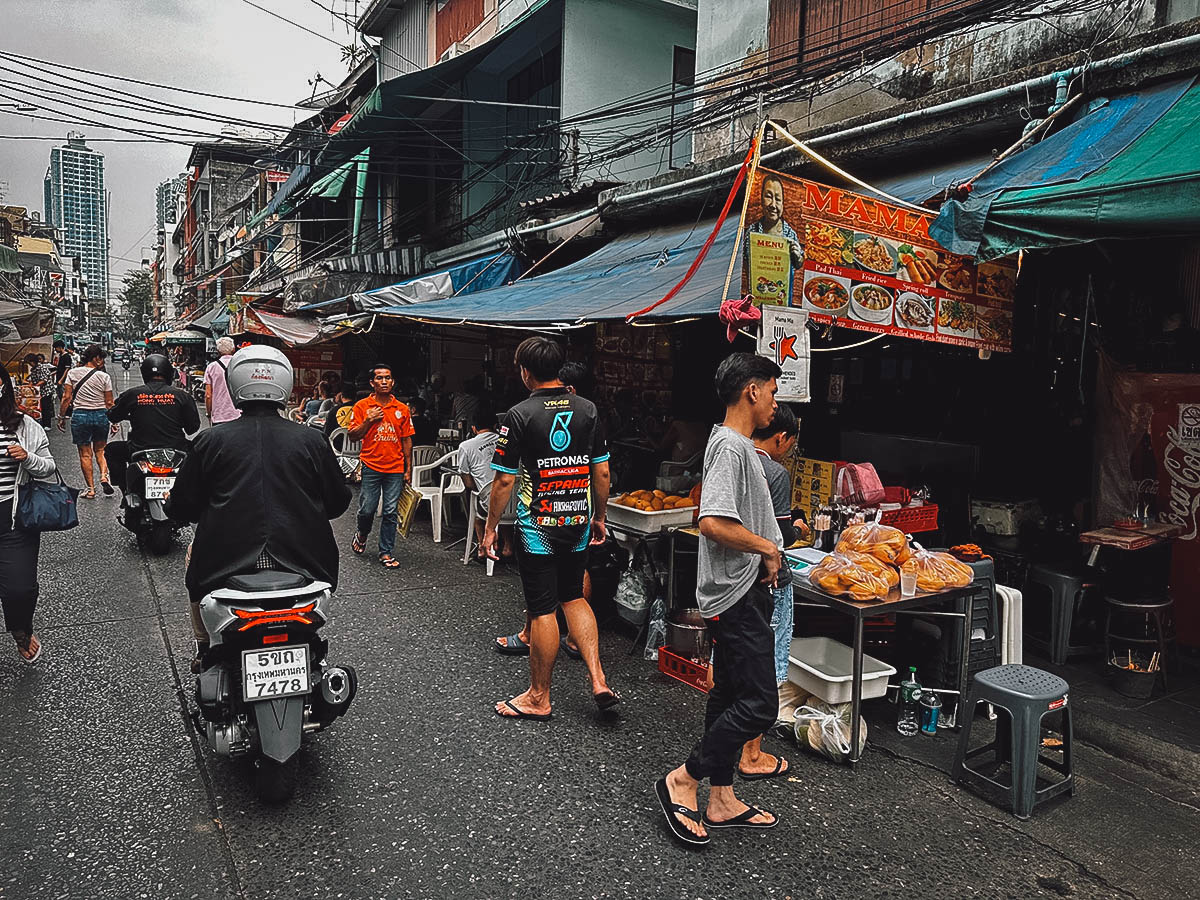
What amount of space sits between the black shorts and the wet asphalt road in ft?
2.15

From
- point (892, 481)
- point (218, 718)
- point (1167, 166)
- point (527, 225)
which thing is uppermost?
point (527, 225)

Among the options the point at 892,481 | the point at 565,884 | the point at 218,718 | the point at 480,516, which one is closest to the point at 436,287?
the point at 480,516

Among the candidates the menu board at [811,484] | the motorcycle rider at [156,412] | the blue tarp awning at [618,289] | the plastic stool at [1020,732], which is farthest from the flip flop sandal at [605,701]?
the motorcycle rider at [156,412]

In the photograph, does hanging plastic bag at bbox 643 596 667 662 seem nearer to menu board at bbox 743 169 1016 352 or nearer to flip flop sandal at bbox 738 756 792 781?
flip flop sandal at bbox 738 756 792 781

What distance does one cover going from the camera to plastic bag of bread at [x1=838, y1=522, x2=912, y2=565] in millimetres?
4227

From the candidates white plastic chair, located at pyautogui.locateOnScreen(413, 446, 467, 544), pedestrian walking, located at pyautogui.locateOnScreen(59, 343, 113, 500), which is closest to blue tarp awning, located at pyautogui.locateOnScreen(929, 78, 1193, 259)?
white plastic chair, located at pyautogui.locateOnScreen(413, 446, 467, 544)

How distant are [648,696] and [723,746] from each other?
1.62 metres

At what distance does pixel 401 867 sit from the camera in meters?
2.96

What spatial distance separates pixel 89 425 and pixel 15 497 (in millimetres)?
6625

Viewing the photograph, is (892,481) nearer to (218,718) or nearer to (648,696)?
(648,696)

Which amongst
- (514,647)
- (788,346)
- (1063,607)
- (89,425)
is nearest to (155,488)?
(89,425)

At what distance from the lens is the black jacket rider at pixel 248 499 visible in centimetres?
333

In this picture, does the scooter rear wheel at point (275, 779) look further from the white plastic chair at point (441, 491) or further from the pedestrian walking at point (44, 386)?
the pedestrian walking at point (44, 386)

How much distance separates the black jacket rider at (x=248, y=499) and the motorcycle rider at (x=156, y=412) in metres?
4.62
